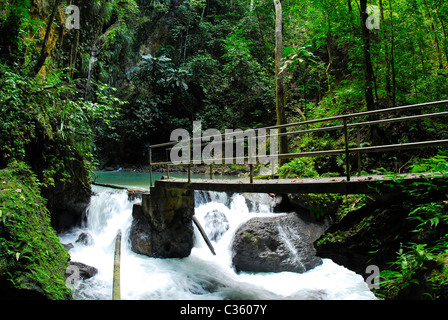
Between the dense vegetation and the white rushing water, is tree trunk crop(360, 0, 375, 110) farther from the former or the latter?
the white rushing water

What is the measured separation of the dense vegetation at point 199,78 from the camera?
5.34m

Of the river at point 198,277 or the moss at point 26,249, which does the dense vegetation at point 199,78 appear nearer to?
the moss at point 26,249

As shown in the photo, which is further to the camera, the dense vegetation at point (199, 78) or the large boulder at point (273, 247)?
the large boulder at point (273, 247)

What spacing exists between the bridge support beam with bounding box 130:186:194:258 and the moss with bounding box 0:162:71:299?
347 centimetres

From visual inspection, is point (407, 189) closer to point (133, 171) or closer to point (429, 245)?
point (429, 245)

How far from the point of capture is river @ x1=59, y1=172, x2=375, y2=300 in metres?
5.47

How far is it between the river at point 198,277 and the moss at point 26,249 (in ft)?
8.27

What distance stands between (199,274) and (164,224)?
1592mm

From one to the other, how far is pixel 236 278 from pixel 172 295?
156cm

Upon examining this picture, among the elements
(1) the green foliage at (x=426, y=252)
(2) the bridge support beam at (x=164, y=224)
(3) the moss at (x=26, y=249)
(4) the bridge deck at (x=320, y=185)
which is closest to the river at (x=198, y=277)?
(2) the bridge support beam at (x=164, y=224)

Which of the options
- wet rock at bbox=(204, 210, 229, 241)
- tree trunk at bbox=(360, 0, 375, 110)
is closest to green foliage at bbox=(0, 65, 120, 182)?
wet rock at bbox=(204, 210, 229, 241)

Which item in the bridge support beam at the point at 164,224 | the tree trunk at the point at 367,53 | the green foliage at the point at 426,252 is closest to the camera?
the green foliage at the point at 426,252

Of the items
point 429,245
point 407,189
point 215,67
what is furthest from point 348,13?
point 215,67

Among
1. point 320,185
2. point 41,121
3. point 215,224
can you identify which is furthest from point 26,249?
point 215,224
